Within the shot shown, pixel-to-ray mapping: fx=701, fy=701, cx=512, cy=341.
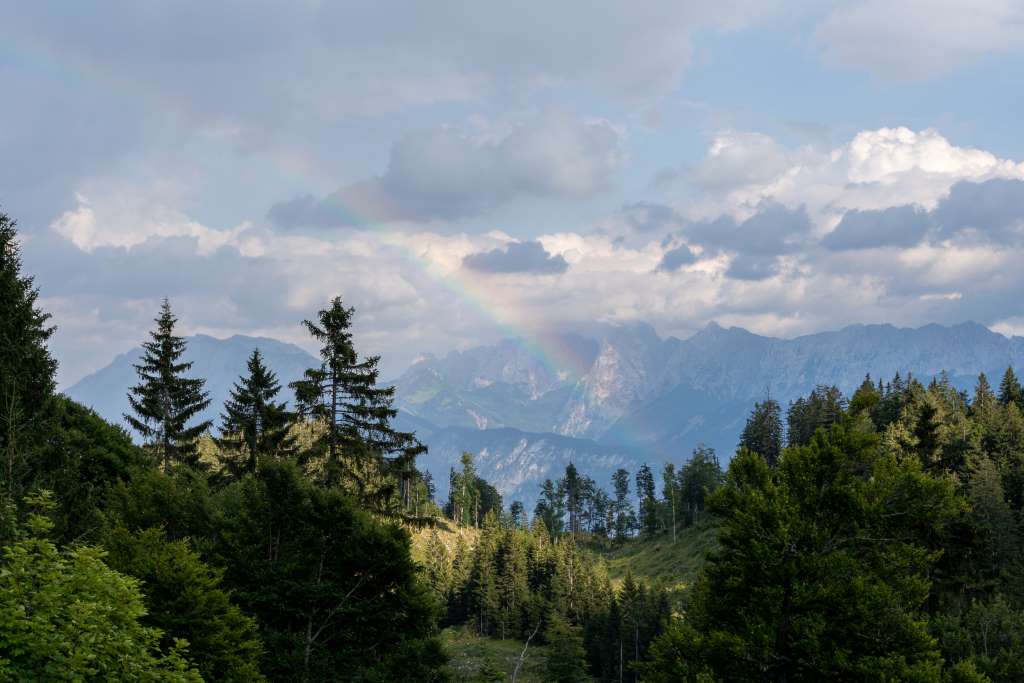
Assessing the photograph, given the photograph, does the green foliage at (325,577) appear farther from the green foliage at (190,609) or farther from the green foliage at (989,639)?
the green foliage at (989,639)

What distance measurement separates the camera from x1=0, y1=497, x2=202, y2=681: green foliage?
11.1m

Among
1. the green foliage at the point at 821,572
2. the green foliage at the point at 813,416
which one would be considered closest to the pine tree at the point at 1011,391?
the green foliage at the point at 813,416

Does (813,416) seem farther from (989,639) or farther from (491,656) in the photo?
(989,639)

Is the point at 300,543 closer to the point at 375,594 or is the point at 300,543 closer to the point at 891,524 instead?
the point at 375,594

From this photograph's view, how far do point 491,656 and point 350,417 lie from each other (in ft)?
205

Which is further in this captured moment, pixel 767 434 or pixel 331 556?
pixel 767 434

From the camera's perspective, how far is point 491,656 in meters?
85.6

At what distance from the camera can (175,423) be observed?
48.0 m

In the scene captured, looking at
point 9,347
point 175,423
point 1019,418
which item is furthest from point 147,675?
point 1019,418

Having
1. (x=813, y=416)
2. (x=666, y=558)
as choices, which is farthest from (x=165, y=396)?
(x=666, y=558)

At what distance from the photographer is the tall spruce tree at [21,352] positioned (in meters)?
23.2

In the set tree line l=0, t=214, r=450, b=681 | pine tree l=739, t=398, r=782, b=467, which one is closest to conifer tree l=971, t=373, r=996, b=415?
pine tree l=739, t=398, r=782, b=467

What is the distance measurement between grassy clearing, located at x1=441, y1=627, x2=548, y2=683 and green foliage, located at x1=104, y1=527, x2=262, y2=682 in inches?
2000

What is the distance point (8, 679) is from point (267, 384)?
37.6 metres
